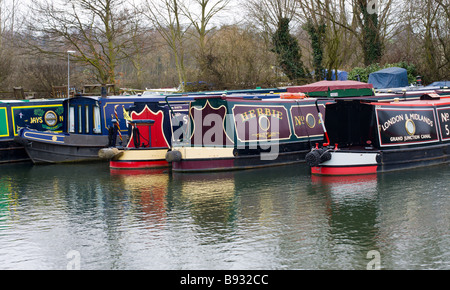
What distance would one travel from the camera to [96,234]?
11.3 metres

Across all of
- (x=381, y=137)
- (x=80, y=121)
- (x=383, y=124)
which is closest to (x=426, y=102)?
(x=383, y=124)

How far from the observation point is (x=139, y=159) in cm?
1886

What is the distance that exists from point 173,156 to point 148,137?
2.32 metres

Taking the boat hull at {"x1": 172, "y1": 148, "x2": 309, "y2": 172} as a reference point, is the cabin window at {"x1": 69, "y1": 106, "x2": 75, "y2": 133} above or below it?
above

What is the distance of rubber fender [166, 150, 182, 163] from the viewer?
17422mm

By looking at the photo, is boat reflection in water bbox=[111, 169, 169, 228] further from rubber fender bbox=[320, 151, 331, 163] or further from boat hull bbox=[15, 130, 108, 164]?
rubber fender bbox=[320, 151, 331, 163]

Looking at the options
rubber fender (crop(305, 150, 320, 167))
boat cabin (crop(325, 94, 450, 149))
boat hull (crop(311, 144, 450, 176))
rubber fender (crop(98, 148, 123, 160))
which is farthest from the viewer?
rubber fender (crop(98, 148, 123, 160))

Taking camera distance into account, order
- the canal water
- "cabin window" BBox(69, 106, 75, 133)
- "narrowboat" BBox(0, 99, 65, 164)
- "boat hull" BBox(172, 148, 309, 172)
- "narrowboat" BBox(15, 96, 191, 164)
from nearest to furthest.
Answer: the canal water
"boat hull" BBox(172, 148, 309, 172)
"narrowboat" BBox(15, 96, 191, 164)
"narrowboat" BBox(0, 99, 65, 164)
"cabin window" BBox(69, 106, 75, 133)

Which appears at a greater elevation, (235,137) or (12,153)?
(235,137)

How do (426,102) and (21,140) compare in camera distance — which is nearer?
(426,102)

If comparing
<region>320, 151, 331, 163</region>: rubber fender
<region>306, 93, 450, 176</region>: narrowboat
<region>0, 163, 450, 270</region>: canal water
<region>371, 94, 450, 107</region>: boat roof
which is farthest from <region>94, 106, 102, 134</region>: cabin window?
<region>371, 94, 450, 107</region>: boat roof

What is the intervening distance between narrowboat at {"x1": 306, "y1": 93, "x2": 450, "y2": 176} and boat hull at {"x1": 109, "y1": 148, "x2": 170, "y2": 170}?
487 cm

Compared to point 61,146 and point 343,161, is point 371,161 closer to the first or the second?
point 343,161

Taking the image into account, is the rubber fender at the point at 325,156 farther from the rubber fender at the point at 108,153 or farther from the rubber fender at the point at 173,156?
the rubber fender at the point at 108,153
